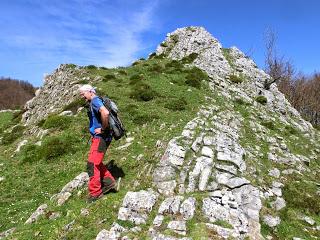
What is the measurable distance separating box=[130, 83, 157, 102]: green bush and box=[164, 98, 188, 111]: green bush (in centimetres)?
247

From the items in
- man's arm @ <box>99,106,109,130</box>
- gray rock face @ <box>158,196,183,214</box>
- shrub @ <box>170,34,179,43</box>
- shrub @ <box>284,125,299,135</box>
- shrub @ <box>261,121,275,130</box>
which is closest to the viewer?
man's arm @ <box>99,106,109,130</box>

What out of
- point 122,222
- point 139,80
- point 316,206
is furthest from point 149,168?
point 139,80

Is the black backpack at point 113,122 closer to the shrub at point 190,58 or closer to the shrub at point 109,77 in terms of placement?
the shrub at point 109,77

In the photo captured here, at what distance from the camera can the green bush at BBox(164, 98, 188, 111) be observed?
26778 millimetres

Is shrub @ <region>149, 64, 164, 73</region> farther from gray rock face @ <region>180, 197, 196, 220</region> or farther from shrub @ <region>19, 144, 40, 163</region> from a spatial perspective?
gray rock face @ <region>180, 197, 196, 220</region>

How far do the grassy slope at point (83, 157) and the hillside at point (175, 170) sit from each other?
0.22 ft

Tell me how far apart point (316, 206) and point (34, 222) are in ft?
42.5

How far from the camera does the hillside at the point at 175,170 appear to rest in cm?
1327

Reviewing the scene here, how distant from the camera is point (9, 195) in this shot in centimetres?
1741

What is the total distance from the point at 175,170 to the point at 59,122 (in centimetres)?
1262

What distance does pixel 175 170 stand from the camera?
54.5ft

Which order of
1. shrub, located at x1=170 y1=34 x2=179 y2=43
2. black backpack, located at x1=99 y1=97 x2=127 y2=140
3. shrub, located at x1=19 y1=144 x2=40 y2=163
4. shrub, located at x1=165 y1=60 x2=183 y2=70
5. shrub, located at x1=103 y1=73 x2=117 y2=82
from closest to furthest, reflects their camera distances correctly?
black backpack, located at x1=99 y1=97 x2=127 y2=140
shrub, located at x1=19 y1=144 x2=40 y2=163
shrub, located at x1=103 y1=73 x2=117 y2=82
shrub, located at x1=165 y1=60 x2=183 y2=70
shrub, located at x1=170 y1=34 x2=179 y2=43

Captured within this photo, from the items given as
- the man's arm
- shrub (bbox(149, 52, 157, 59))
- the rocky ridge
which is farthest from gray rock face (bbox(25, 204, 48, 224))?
shrub (bbox(149, 52, 157, 59))

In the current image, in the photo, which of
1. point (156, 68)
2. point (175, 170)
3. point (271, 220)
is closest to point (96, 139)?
point (175, 170)
